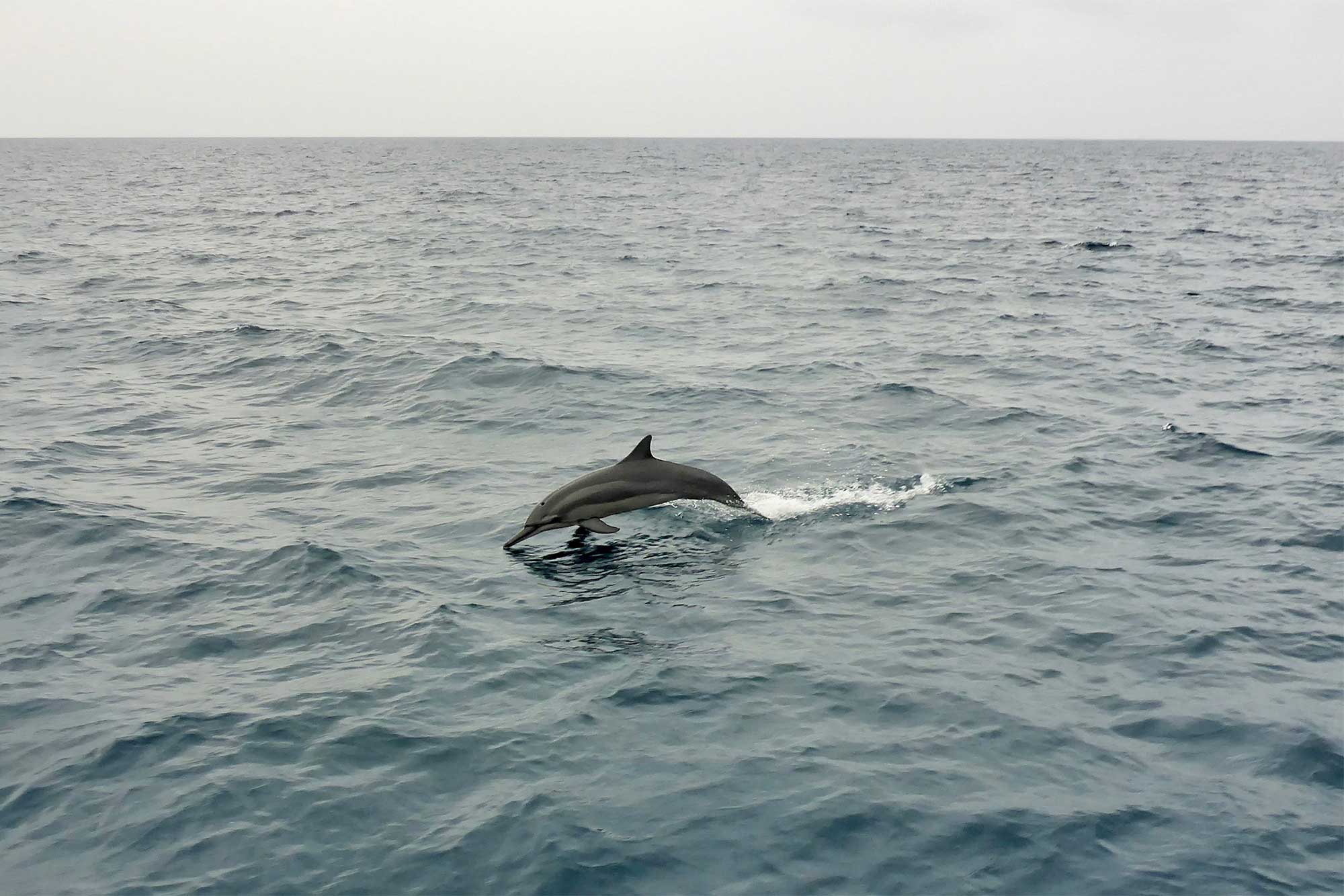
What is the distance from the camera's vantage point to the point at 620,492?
51.9 feet

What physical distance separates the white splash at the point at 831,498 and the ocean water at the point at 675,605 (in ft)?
0.31

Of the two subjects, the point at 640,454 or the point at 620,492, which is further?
the point at 620,492

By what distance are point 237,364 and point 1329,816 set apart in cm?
2407

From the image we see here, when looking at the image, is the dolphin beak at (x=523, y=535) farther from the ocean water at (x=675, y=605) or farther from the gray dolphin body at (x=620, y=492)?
the ocean water at (x=675, y=605)

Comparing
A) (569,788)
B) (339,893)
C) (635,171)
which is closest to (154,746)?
(339,893)

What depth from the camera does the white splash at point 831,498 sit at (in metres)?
16.7

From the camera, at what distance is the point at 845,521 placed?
1628cm

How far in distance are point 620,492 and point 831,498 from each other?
138 inches

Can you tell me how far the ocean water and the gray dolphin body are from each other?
1.71 ft

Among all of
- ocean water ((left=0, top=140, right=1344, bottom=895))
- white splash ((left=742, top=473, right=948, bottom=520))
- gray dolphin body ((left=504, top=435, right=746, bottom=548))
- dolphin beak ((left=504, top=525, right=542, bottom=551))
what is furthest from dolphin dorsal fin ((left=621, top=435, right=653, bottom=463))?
white splash ((left=742, top=473, right=948, bottom=520))

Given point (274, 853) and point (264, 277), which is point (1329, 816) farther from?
point (264, 277)

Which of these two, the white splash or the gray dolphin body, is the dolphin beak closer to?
the gray dolphin body

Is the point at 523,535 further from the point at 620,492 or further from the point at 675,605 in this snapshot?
the point at 675,605

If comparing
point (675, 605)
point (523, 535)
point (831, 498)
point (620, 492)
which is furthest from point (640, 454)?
point (831, 498)
